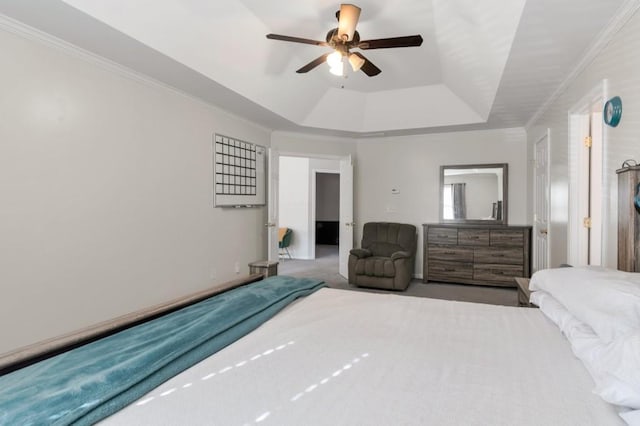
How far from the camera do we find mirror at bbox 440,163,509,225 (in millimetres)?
5227

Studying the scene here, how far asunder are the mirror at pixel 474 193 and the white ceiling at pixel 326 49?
74cm

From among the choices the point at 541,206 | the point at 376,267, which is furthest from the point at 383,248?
the point at 541,206

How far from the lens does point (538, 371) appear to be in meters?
1.16

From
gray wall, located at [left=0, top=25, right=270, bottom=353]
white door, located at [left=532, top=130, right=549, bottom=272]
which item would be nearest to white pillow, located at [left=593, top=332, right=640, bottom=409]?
gray wall, located at [left=0, top=25, right=270, bottom=353]

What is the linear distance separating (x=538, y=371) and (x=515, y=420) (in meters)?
0.34

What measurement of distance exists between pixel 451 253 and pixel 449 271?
10.4 inches

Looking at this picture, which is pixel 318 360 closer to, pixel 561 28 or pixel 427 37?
pixel 561 28

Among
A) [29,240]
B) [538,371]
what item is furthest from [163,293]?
[538,371]

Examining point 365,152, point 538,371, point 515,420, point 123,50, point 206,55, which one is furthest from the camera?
point 365,152

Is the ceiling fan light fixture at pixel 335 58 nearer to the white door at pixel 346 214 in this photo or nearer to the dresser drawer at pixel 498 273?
the white door at pixel 346 214

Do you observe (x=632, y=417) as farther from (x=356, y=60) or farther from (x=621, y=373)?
(x=356, y=60)

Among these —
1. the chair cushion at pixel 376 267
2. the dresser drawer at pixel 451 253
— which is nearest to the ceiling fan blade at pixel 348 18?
the chair cushion at pixel 376 267

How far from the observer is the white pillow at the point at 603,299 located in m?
1.11

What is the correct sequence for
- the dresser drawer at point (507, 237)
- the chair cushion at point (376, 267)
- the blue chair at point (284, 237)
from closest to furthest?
the chair cushion at point (376, 267)
the dresser drawer at point (507, 237)
the blue chair at point (284, 237)
